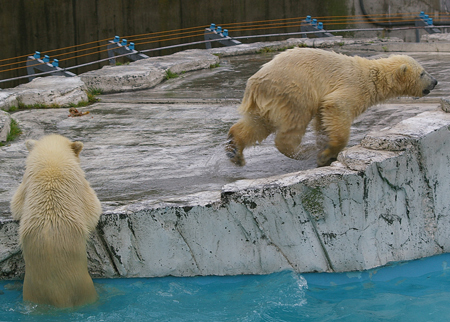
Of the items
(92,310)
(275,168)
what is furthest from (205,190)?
(92,310)

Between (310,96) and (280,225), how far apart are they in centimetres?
114

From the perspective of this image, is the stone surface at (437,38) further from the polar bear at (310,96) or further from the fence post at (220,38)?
the polar bear at (310,96)

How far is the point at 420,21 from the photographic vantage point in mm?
12969

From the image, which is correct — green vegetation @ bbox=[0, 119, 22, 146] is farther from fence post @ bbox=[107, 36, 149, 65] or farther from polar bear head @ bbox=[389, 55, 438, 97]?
fence post @ bbox=[107, 36, 149, 65]

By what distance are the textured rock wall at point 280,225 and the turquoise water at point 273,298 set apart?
8 cm

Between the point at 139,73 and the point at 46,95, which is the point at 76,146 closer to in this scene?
the point at 46,95

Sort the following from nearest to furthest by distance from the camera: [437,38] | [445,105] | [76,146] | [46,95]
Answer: [76,146] < [445,105] < [46,95] < [437,38]

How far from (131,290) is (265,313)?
34.8 inches

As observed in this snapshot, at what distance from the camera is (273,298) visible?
3.22 m

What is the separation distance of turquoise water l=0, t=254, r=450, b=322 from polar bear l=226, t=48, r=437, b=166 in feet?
3.55

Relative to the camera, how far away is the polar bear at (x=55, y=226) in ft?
9.15

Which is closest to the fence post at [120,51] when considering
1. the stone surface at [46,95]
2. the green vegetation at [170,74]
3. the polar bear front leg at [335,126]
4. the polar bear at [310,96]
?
the green vegetation at [170,74]

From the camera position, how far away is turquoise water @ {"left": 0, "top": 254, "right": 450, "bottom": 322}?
310 centimetres

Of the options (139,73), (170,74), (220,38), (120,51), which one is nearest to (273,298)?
(139,73)
